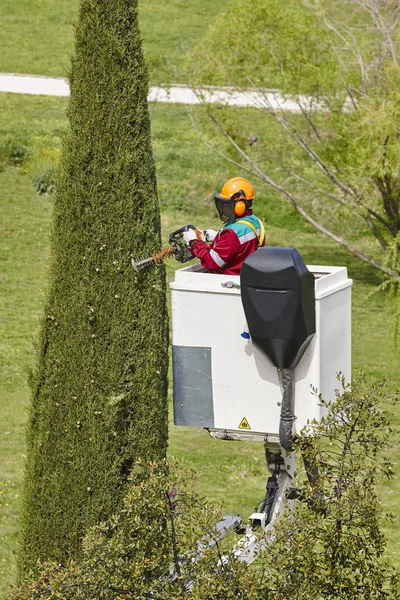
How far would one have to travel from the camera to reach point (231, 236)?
656cm

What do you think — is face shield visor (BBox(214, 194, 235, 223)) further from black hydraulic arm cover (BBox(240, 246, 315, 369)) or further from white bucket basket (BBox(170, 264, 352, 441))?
black hydraulic arm cover (BBox(240, 246, 315, 369))

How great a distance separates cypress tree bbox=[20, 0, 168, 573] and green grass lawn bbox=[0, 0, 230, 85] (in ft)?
85.2

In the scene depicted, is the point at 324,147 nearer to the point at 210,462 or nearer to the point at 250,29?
the point at 250,29

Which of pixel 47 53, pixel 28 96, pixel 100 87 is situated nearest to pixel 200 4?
pixel 47 53

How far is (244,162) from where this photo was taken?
21.7 meters

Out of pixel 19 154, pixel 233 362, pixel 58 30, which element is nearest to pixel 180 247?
pixel 233 362

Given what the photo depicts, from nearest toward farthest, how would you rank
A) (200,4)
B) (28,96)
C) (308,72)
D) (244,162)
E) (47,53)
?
(308,72)
(244,162)
(28,96)
(47,53)
(200,4)

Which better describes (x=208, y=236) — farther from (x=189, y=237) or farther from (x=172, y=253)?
(x=172, y=253)

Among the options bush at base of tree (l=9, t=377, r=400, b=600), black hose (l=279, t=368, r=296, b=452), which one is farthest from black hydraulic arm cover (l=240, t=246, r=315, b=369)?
bush at base of tree (l=9, t=377, r=400, b=600)

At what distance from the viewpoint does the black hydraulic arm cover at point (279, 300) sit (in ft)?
19.0

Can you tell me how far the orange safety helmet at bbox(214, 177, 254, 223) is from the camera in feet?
22.2

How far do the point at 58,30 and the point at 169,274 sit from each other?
20057mm

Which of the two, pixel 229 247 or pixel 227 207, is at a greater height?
pixel 227 207

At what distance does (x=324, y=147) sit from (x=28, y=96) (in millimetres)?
13535
